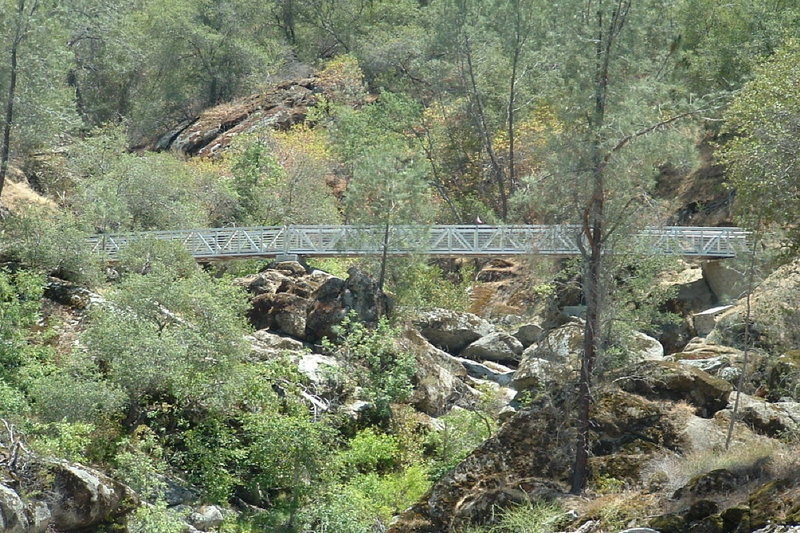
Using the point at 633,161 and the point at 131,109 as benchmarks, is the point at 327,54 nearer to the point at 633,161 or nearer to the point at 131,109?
the point at 131,109

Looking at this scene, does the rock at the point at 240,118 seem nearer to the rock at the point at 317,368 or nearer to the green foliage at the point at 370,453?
the rock at the point at 317,368

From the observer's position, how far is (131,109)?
2251 inches

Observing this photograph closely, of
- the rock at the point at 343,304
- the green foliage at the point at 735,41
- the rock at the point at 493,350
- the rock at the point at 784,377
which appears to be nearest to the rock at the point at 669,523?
the rock at the point at 784,377

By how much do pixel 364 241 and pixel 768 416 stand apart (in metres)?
17.1

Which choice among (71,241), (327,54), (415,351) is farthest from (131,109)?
(415,351)

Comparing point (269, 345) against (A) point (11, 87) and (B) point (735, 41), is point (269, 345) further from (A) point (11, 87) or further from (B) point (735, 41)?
(B) point (735, 41)

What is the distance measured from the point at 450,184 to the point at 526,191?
29.0m

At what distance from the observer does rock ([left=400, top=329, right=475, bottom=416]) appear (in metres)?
26.9

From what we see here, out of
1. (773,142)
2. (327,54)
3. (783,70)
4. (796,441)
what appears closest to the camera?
(796,441)

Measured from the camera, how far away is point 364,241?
31875mm

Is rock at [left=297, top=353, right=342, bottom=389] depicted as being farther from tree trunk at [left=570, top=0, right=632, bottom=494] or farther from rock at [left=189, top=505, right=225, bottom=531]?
tree trunk at [left=570, top=0, right=632, bottom=494]

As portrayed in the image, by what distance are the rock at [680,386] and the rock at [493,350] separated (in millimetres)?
15081

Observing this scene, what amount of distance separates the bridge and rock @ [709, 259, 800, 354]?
778cm

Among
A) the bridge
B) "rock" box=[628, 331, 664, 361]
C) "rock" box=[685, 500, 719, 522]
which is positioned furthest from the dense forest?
the bridge
